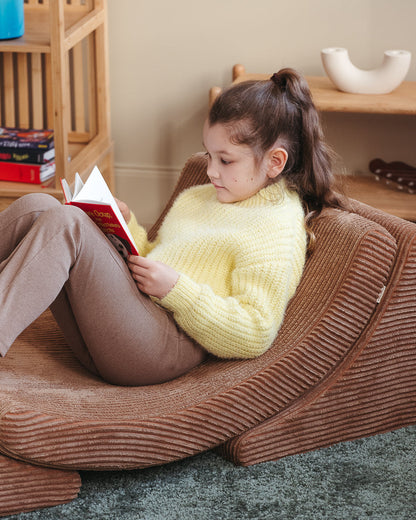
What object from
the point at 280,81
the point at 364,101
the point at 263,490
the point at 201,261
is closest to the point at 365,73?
the point at 364,101

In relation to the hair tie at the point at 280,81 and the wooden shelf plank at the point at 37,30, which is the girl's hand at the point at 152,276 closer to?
the hair tie at the point at 280,81

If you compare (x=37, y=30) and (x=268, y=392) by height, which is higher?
(x=37, y=30)

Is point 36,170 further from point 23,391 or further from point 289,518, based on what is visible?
point 289,518

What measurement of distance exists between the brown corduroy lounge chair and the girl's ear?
0.15m

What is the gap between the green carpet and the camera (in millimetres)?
1364

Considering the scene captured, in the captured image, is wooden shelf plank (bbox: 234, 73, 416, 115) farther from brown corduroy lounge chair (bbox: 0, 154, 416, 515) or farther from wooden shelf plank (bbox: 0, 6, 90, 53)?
brown corduroy lounge chair (bbox: 0, 154, 416, 515)

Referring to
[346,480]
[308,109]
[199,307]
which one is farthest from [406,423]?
[308,109]

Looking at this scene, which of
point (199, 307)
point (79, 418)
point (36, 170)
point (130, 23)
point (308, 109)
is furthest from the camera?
point (130, 23)

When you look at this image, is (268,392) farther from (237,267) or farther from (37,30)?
(37,30)

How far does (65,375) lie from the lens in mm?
1518

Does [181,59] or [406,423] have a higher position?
[181,59]

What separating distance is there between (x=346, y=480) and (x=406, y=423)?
241mm

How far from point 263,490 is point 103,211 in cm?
58

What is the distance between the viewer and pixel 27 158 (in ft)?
7.82
